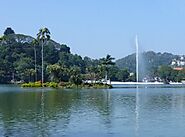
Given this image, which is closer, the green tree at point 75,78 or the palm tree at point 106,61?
the green tree at point 75,78

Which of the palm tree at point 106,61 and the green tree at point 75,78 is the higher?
the palm tree at point 106,61

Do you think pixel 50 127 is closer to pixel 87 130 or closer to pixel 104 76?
pixel 87 130

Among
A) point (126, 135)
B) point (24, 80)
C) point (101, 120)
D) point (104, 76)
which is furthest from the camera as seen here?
point (24, 80)

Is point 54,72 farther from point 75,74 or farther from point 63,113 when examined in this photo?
point 63,113

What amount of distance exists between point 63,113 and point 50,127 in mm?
10471

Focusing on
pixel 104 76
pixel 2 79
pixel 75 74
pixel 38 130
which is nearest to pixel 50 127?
pixel 38 130

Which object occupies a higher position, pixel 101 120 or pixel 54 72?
pixel 54 72

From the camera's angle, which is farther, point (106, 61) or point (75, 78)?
point (106, 61)

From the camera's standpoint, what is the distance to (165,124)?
33.2 meters

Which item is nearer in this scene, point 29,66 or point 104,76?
point 104,76

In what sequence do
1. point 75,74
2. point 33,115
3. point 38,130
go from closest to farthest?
point 38,130, point 33,115, point 75,74

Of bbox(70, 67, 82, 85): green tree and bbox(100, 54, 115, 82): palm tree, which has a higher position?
bbox(100, 54, 115, 82): palm tree

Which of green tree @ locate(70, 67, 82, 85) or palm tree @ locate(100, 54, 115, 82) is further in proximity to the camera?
palm tree @ locate(100, 54, 115, 82)

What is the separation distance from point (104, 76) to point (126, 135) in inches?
4727
